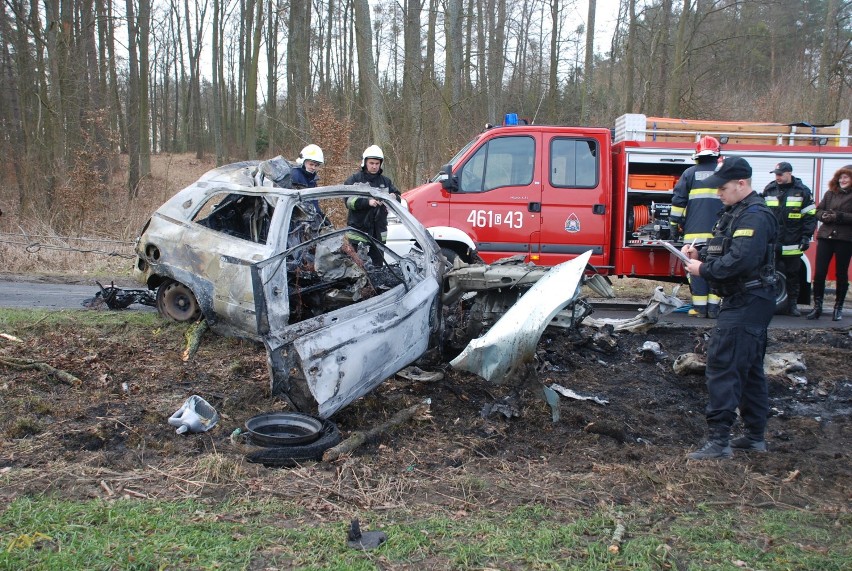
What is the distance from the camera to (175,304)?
6.62m

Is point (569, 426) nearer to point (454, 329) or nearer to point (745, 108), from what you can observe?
point (454, 329)

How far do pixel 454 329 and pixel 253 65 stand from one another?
19164 millimetres

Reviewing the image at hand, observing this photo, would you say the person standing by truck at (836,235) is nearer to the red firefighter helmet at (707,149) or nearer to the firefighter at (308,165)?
the red firefighter helmet at (707,149)

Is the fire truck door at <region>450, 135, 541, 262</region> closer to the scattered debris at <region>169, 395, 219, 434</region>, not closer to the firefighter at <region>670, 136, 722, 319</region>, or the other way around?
the firefighter at <region>670, 136, 722, 319</region>

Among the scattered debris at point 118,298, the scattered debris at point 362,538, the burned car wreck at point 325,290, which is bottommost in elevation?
the scattered debris at point 362,538

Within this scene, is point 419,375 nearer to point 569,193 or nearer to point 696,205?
point 696,205

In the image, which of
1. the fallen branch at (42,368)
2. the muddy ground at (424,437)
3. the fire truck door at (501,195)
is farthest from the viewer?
the fire truck door at (501,195)

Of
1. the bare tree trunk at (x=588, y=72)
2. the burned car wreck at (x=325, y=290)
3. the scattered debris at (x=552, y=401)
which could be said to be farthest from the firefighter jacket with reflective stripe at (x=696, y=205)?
the bare tree trunk at (x=588, y=72)

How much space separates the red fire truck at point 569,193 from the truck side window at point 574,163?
1 cm

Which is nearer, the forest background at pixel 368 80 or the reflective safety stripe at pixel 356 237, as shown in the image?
the reflective safety stripe at pixel 356 237

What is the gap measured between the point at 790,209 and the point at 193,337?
7083mm

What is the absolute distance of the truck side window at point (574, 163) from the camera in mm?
8758

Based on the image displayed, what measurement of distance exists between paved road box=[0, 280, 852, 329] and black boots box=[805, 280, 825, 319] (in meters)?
0.09

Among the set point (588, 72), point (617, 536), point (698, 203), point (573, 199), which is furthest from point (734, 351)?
point (588, 72)
